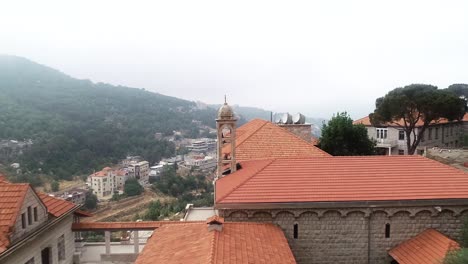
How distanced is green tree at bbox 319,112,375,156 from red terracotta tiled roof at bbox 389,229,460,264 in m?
18.9

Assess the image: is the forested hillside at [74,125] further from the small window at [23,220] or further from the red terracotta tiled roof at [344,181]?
the red terracotta tiled roof at [344,181]

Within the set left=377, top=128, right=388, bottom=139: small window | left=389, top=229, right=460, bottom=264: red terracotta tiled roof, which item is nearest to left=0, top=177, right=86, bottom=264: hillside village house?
left=389, top=229, right=460, bottom=264: red terracotta tiled roof

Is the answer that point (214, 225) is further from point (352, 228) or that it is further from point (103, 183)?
point (103, 183)

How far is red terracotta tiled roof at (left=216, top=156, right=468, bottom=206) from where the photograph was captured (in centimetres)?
1459

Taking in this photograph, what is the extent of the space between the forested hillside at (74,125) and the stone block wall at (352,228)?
229 feet

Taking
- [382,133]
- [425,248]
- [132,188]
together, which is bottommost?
[132,188]

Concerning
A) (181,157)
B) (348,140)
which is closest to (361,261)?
(348,140)

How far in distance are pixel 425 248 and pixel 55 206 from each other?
1405 centimetres

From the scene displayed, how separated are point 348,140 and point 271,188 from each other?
2025 cm

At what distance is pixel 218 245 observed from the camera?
11.3 metres

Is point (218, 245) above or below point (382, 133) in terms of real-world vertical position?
below

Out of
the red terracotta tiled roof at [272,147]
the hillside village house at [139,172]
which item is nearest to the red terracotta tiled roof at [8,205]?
the red terracotta tiled roof at [272,147]

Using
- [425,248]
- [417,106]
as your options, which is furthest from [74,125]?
[425,248]

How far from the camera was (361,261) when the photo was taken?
1480 centimetres
